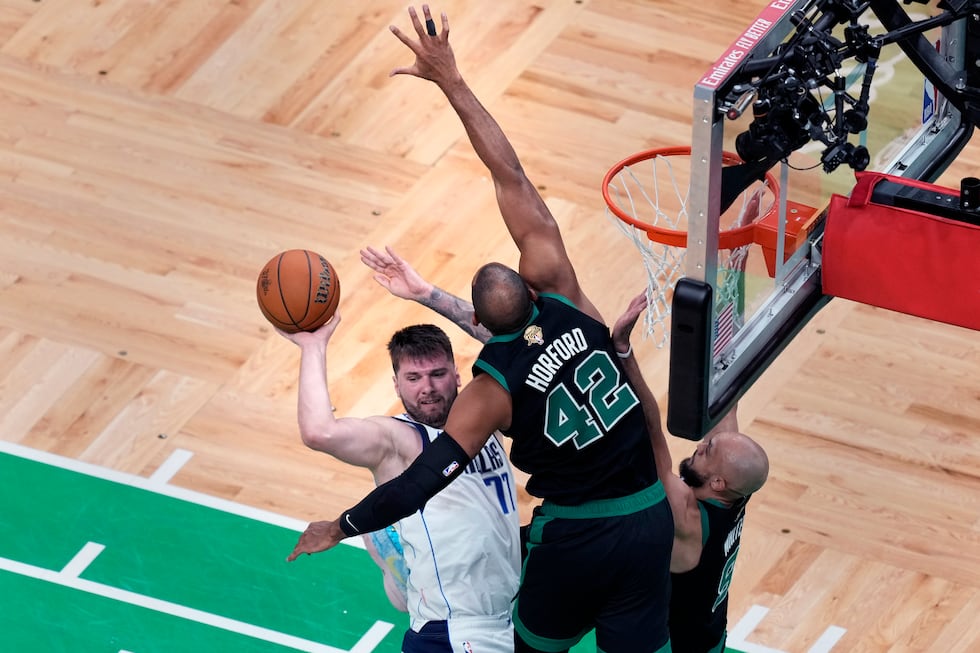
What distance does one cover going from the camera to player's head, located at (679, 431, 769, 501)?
687cm

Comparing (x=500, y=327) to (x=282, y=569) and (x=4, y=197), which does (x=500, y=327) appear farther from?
(x=4, y=197)

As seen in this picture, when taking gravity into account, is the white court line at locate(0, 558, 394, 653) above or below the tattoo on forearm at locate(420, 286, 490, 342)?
below

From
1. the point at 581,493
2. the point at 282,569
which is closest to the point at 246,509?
the point at 282,569

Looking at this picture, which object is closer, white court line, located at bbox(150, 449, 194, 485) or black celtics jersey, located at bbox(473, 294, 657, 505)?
black celtics jersey, located at bbox(473, 294, 657, 505)

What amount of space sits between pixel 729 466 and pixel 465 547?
0.97 metres

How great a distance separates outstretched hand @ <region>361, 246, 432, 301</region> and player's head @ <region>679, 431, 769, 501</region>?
1.19 m

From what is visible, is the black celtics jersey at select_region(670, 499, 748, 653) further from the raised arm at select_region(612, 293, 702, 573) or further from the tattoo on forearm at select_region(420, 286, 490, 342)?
the tattoo on forearm at select_region(420, 286, 490, 342)

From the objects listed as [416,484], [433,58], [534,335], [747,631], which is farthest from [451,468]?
[747,631]

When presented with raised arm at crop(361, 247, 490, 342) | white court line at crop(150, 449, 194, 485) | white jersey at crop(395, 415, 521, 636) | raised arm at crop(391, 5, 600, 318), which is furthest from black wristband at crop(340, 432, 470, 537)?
white court line at crop(150, 449, 194, 485)

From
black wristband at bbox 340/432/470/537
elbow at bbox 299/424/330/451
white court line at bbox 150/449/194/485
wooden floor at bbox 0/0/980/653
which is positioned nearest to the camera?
black wristband at bbox 340/432/470/537

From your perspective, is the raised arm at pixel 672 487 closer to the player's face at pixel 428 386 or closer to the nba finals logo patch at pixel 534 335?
the nba finals logo patch at pixel 534 335

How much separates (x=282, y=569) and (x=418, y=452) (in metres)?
1.64

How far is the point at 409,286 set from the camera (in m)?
7.52

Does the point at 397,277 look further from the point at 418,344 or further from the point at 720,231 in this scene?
the point at 720,231
